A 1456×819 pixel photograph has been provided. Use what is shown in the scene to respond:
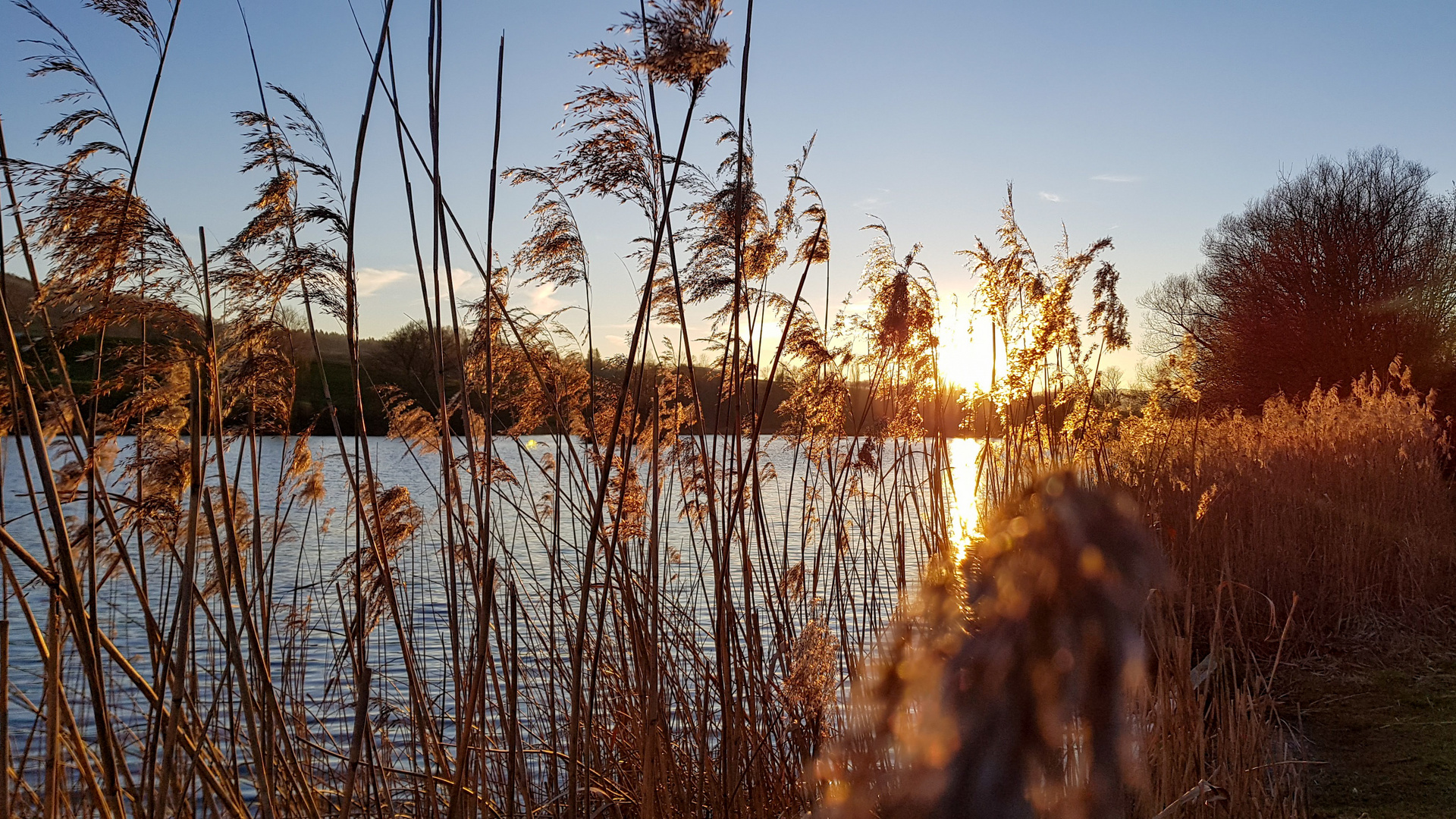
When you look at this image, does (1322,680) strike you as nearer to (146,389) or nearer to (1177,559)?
(1177,559)

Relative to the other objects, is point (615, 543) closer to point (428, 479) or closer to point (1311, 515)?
point (428, 479)

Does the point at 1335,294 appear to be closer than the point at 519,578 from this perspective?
No

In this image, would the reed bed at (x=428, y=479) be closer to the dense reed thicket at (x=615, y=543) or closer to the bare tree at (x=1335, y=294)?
the dense reed thicket at (x=615, y=543)

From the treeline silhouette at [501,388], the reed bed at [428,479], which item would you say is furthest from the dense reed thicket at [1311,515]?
the reed bed at [428,479]

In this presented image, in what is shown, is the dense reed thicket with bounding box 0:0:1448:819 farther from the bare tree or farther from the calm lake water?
the bare tree

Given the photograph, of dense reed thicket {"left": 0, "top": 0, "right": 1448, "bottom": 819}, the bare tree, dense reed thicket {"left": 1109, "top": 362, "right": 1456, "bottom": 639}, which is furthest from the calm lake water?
the bare tree

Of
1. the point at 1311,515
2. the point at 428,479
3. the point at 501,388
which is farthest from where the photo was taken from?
the point at 1311,515

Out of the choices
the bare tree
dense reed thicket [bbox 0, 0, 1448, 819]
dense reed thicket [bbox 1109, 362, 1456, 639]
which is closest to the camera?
dense reed thicket [bbox 0, 0, 1448, 819]

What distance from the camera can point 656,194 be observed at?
Result: 227 cm

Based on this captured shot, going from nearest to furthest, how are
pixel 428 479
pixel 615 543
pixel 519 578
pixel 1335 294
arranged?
pixel 615 543
pixel 428 479
pixel 519 578
pixel 1335 294

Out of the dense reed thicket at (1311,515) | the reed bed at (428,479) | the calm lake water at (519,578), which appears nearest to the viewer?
the reed bed at (428,479)

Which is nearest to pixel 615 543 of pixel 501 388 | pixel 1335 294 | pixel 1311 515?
pixel 501 388

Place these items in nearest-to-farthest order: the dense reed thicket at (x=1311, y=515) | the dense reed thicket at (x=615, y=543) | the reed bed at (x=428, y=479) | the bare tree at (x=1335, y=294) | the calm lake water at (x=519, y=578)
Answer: the dense reed thicket at (x=615, y=543) → the reed bed at (x=428, y=479) → the calm lake water at (x=519, y=578) → the dense reed thicket at (x=1311, y=515) → the bare tree at (x=1335, y=294)

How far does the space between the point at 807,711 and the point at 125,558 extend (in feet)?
4.76
